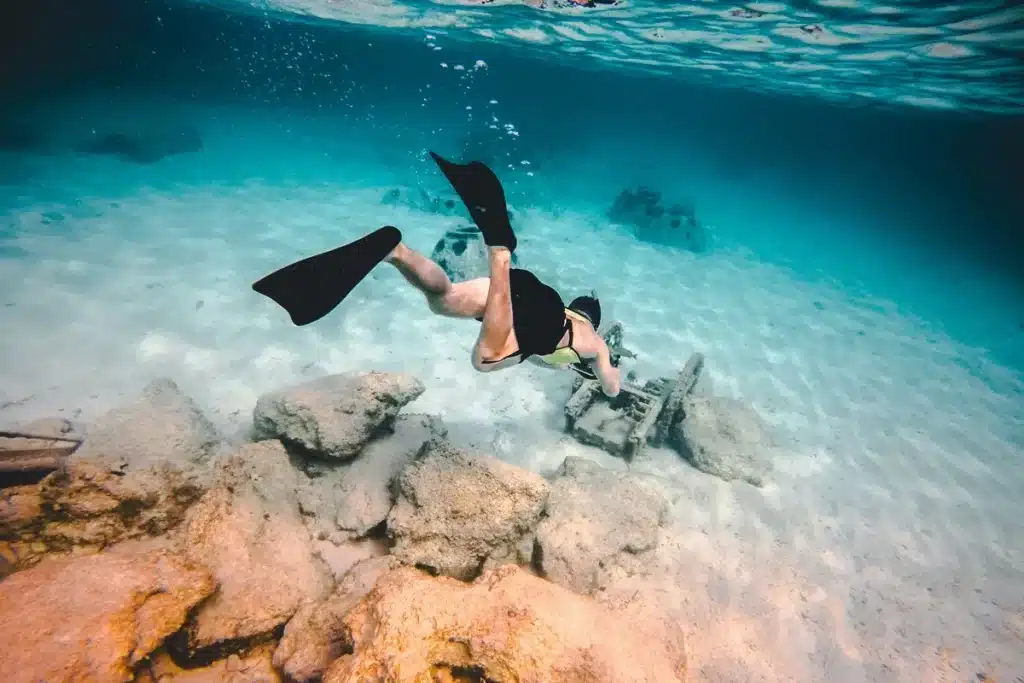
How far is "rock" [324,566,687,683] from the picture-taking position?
7.48 ft

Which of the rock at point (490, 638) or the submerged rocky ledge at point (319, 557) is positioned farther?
the submerged rocky ledge at point (319, 557)

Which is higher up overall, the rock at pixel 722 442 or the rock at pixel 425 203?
the rock at pixel 722 442

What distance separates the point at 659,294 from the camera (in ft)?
43.6

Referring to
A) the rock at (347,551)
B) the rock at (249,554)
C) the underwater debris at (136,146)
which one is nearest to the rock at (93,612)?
the rock at (249,554)

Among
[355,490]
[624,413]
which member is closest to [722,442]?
[624,413]

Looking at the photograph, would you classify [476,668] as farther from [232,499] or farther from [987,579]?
[987,579]

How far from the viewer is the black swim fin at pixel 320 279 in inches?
103

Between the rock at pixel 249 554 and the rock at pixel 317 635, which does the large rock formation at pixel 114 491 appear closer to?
the rock at pixel 249 554

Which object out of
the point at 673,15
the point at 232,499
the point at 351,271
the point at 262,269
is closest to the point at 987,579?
the point at 351,271

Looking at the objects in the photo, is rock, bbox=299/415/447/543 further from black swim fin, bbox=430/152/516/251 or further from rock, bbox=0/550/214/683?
black swim fin, bbox=430/152/516/251

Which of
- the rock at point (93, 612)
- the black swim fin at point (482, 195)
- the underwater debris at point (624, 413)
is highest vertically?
the black swim fin at point (482, 195)

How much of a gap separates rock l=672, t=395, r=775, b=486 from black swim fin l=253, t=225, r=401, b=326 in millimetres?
A: 5874

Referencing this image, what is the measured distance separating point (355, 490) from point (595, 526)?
2510 millimetres

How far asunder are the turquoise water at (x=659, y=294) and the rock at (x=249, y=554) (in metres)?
2.92
